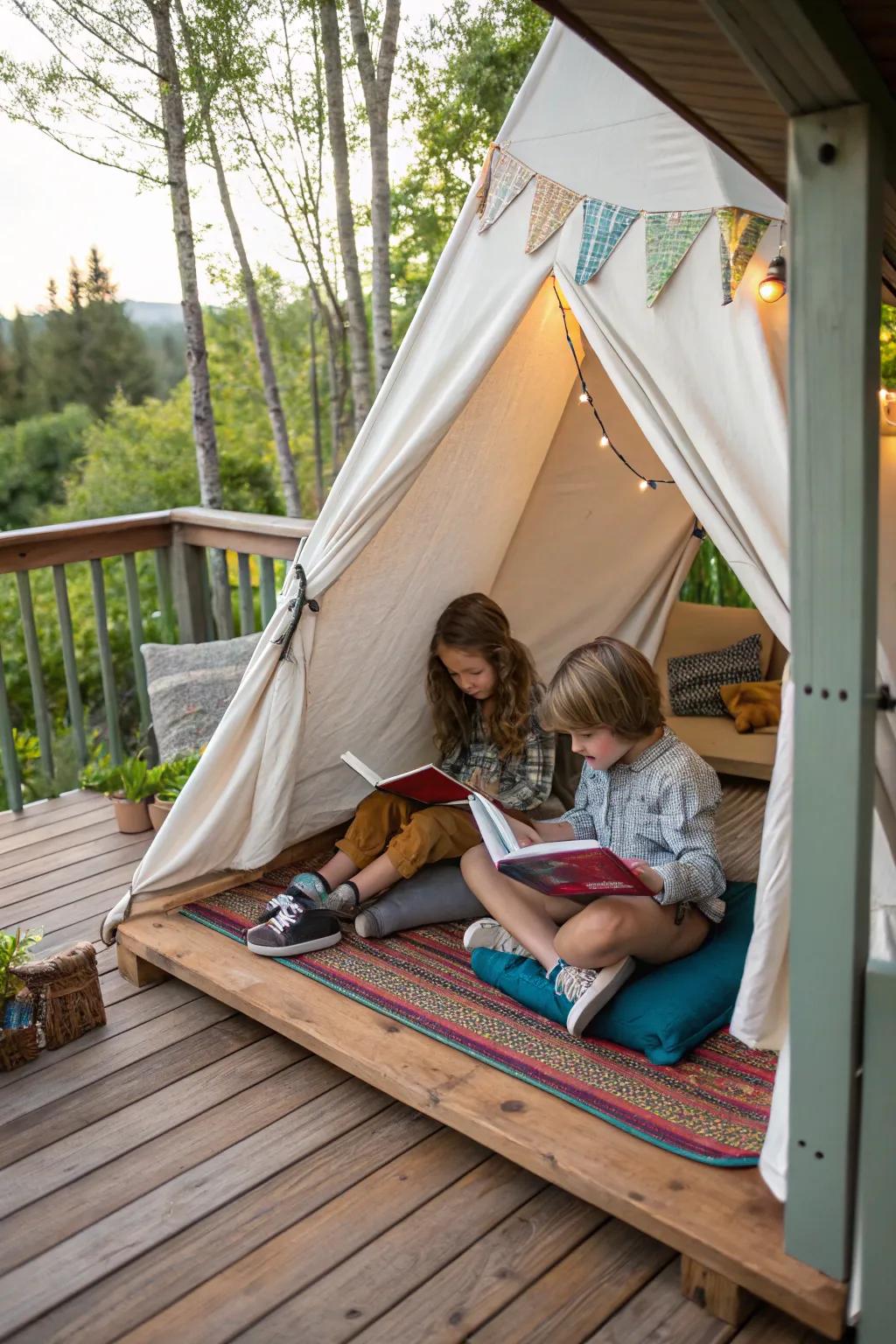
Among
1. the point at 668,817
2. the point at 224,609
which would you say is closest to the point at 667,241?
the point at 668,817

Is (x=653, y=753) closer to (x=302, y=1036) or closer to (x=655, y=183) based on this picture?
(x=302, y=1036)

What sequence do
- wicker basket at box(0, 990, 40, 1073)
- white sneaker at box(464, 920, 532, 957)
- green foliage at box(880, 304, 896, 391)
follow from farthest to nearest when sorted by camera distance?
green foliage at box(880, 304, 896, 391) < white sneaker at box(464, 920, 532, 957) < wicker basket at box(0, 990, 40, 1073)

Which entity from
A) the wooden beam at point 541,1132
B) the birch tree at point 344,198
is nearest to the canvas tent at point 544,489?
the wooden beam at point 541,1132

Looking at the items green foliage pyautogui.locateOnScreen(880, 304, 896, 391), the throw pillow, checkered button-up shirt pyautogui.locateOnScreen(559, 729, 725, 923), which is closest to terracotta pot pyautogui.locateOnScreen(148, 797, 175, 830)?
the throw pillow

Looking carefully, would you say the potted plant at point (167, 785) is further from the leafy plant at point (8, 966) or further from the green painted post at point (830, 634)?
the green painted post at point (830, 634)

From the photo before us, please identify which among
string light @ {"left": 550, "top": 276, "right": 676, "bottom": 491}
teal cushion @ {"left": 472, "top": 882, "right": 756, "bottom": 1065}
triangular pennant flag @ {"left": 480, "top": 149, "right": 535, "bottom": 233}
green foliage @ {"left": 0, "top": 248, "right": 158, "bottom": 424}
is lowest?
teal cushion @ {"left": 472, "top": 882, "right": 756, "bottom": 1065}

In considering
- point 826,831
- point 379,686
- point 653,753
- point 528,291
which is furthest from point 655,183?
point 379,686

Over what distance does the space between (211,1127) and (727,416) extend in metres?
1.73

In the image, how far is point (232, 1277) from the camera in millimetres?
1855

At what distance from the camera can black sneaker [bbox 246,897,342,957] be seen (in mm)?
2688

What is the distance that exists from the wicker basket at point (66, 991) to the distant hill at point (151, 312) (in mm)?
7353

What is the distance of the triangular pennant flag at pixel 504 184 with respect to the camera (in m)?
2.43

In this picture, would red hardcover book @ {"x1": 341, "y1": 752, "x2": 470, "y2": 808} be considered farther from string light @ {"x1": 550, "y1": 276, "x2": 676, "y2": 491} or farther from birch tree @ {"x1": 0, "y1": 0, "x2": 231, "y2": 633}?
birch tree @ {"x1": 0, "y1": 0, "x2": 231, "y2": 633}

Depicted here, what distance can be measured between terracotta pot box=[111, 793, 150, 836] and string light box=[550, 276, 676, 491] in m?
1.98
